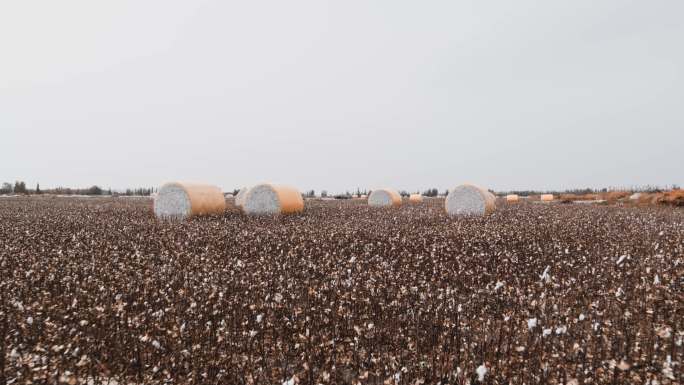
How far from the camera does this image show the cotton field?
14.6ft

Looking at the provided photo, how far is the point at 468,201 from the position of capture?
65.7 ft

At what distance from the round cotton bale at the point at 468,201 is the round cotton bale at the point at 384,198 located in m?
8.28

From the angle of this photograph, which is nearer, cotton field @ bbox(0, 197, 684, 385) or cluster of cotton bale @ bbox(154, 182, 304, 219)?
cotton field @ bbox(0, 197, 684, 385)

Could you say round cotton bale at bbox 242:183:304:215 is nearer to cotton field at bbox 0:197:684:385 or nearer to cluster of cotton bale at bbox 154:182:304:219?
cluster of cotton bale at bbox 154:182:304:219

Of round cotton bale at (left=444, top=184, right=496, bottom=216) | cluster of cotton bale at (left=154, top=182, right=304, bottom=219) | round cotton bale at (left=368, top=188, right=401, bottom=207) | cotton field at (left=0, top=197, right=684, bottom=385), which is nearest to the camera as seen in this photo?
cotton field at (left=0, top=197, right=684, bottom=385)

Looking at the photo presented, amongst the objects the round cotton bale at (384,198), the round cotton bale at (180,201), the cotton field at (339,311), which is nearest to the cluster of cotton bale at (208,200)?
the round cotton bale at (180,201)

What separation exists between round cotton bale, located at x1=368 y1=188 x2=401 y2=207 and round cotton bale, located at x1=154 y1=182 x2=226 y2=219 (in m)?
14.1

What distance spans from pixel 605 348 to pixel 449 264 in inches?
164

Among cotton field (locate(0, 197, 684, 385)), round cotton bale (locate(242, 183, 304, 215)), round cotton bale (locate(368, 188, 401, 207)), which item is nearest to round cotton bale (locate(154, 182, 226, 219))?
round cotton bale (locate(242, 183, 304, 215))

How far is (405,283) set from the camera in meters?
7.58

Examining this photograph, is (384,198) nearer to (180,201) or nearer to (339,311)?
(180,201)

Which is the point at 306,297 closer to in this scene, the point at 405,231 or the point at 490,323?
the point at 490,323

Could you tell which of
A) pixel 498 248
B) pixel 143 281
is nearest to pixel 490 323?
pixel 498 248

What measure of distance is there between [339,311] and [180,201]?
44.7ft
